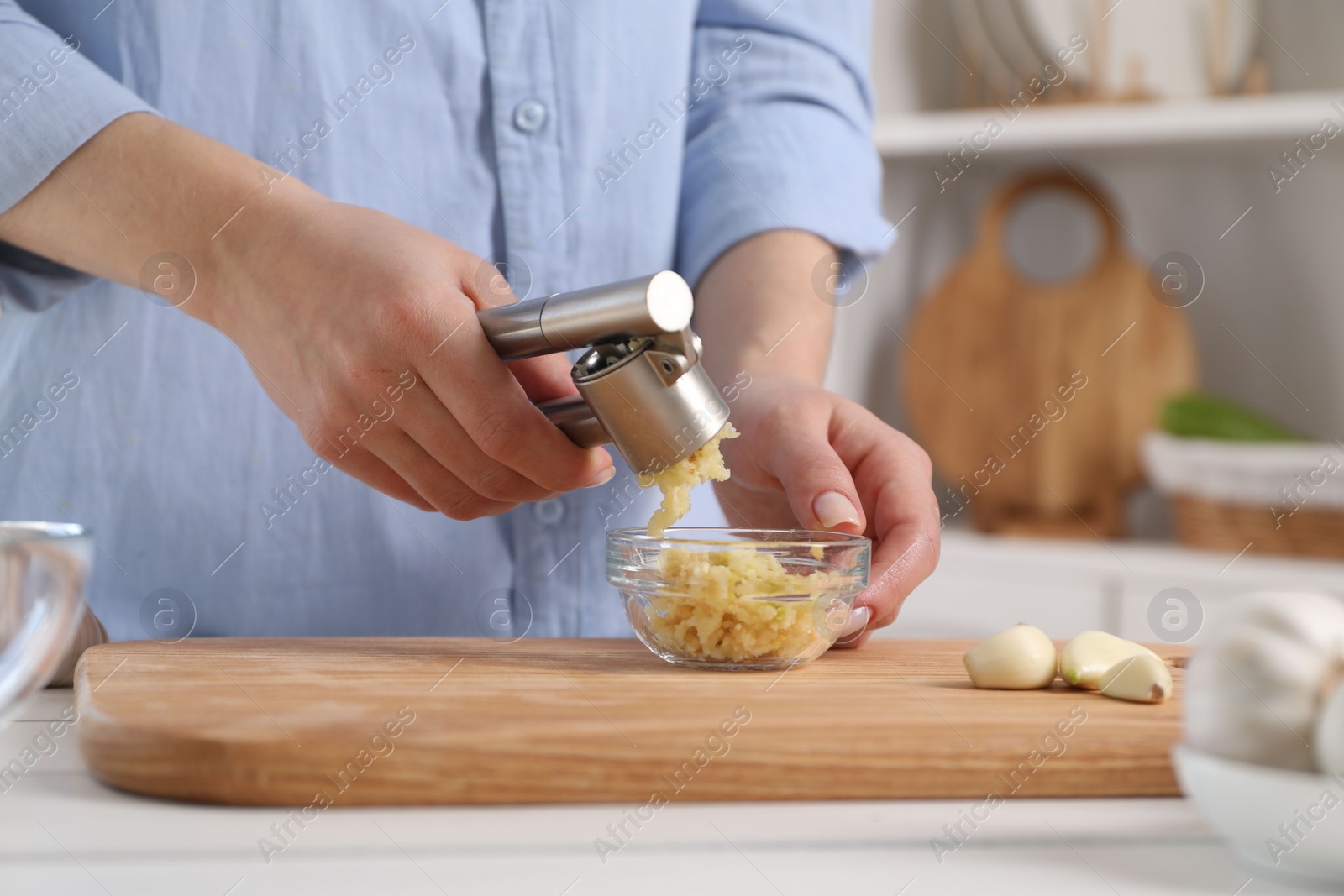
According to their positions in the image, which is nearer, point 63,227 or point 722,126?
point 63,227

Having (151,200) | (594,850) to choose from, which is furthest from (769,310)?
(594,850)

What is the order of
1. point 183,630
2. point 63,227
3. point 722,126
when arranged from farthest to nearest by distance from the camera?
point 722,126 → point 183,630 → point 63,227

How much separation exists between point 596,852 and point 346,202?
2.44ft

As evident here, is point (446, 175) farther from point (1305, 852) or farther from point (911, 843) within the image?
point (1305, 852)

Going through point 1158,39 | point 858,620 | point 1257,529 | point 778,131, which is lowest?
point 1257,529

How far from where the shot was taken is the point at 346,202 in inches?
43.3

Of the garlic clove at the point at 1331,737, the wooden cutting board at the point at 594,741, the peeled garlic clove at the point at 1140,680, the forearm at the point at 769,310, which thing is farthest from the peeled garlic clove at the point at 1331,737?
the forearm at the point at 769,310

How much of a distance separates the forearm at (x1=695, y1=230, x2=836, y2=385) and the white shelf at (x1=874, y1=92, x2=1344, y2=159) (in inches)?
40.2

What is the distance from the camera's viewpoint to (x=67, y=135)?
2.79ft

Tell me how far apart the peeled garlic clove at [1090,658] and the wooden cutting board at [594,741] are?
1.0 inches

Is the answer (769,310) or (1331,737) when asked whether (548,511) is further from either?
(1331,737)

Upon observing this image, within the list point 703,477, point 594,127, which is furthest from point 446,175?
point 703,477

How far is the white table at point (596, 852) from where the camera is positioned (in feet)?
1.62

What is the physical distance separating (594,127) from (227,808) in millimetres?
742
